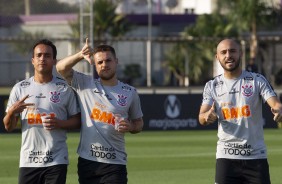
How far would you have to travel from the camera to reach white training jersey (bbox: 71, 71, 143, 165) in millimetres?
9078

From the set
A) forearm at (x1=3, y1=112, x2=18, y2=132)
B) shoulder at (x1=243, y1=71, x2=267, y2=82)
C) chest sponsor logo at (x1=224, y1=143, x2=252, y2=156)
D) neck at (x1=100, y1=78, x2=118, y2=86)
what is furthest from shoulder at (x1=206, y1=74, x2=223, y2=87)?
forearm at (x1=3, y1=112, x2=18, y2=132)

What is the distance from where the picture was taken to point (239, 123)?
926cm

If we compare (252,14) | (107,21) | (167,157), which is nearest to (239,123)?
(167,157)

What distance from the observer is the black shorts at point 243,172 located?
30.2 ft

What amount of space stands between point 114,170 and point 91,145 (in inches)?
13.1

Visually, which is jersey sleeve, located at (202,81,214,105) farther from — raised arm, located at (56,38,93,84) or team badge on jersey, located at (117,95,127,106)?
raised arm, located at (56,38,93,84)

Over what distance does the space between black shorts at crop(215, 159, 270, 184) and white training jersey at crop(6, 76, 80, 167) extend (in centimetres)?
157

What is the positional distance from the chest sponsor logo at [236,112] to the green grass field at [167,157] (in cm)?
566

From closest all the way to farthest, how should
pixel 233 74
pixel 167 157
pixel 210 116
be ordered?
pixel 210 116 < pixel 233 74 < pixel 167 157

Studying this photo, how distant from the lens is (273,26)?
211 ft

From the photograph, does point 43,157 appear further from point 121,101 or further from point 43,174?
point 121,101

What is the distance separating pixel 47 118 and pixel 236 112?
1879 mm

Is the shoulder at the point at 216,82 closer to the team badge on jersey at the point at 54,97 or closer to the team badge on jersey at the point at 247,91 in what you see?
the team badge on jersey at the point at 247,91

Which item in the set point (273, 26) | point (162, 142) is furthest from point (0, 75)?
point (162, 142)
